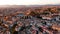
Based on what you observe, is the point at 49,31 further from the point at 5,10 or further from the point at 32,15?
the point at 5,10

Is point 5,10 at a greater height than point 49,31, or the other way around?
point 5,10

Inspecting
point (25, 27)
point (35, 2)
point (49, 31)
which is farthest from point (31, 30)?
point (35, 2)

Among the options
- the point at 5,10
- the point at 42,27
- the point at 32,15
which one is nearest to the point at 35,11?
the point at 32,15

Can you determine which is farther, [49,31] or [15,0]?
[15,0]

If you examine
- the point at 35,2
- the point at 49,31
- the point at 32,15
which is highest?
the point at 35,2

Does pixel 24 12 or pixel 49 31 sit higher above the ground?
pixel 24 12

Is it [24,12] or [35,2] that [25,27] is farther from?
[35,2]

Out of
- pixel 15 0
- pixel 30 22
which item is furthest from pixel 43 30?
pixel 15 0

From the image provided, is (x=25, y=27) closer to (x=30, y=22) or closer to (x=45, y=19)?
(x=30, y=22)
